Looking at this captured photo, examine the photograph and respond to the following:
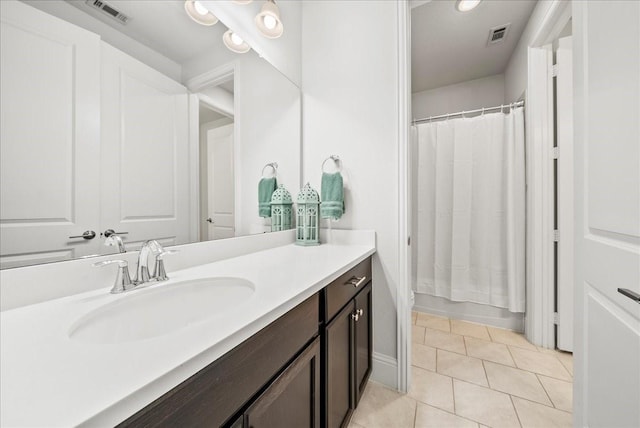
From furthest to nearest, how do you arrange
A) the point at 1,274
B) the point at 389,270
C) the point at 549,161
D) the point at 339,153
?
the point at 549,161, the point at 339,153, the point at 389,270, the point at 1,274

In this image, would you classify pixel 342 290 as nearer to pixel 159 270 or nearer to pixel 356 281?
pixel 356 281

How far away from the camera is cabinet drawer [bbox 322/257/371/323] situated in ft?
2.95

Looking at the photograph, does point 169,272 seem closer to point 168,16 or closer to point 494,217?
point 168,16

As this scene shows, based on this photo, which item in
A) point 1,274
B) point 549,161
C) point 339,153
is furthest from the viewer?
point 549,161

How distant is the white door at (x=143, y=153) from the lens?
795 mm

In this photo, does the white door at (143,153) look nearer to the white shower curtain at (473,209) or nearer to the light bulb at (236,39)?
the light bulb at (236,39)

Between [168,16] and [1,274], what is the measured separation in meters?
1.01

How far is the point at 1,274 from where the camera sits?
1.95 feet

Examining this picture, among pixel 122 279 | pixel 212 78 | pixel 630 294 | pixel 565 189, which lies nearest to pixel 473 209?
pixel 565 189

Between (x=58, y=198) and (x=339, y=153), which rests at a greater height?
(x=339, y=153)

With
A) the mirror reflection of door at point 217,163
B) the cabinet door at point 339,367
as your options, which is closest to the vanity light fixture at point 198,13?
the mirror reflection of door at point 217,163

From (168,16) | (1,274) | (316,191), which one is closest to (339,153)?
(316,191)

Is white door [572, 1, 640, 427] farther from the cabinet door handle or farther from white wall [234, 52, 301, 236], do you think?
white wall [234, 52, 301, 236]

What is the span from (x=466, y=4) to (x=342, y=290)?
2205mm
